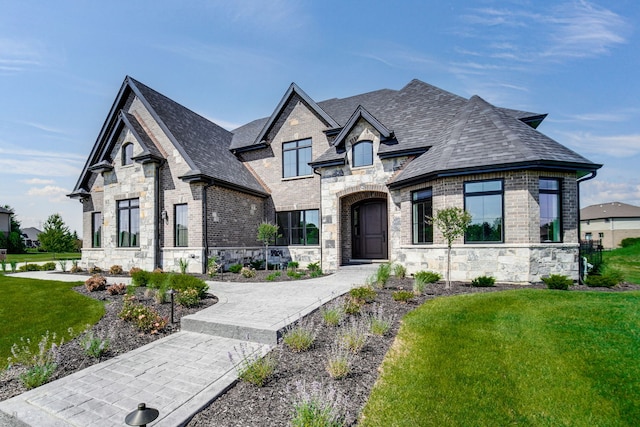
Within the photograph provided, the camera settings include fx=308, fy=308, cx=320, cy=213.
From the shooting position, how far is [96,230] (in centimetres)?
1758

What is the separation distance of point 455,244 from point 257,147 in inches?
478

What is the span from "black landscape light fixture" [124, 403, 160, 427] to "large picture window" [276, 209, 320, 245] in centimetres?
1338

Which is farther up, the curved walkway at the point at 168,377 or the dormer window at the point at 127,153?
the dormer window at the point at 127,153

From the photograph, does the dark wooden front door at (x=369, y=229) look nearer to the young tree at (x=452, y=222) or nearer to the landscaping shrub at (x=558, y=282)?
the young tree at (x=452, y=222)

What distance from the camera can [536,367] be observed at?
424 cm

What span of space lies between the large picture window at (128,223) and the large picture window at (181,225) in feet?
7.45

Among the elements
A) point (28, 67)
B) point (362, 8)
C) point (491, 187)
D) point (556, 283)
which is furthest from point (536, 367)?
point (28, 67)

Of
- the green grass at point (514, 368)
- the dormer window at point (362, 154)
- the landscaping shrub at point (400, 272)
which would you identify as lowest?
the green grass at point (514, 368)

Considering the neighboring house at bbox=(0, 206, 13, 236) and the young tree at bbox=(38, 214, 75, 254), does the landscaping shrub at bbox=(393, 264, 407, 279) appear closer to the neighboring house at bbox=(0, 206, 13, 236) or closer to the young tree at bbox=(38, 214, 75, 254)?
the young tree at bbox=(38, 214, 75, 254)

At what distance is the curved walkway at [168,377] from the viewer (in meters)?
3.45

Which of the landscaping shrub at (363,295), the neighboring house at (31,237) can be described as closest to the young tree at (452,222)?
the landscaping shrub at (363,295)

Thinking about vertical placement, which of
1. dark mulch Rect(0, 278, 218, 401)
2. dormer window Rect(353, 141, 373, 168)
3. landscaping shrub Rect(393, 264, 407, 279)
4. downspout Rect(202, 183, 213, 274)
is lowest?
dark mulch Rect(0, 278, 218, 401)

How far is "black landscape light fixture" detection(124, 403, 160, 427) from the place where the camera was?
8.03ft

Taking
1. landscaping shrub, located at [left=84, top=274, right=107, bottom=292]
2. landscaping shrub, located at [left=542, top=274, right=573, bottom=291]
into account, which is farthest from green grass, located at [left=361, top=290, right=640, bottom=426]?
landscaping shrub, located at [left=84, top=274, right=107, bottom=292]
